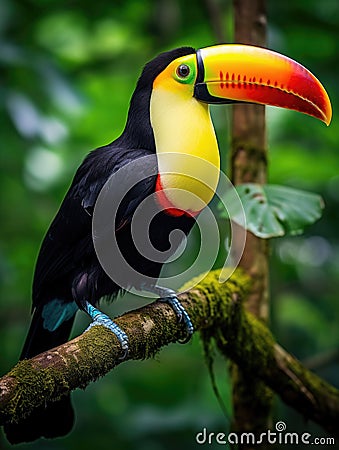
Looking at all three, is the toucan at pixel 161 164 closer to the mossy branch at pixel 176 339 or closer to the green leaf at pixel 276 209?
the mossy branch at pixel 176 339

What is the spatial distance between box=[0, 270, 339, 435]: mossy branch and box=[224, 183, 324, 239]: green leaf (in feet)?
0.87

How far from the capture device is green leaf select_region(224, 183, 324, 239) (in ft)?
8.43

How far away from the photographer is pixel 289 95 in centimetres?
242

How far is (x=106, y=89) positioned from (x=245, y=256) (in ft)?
6.69

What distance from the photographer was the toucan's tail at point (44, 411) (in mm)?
2271

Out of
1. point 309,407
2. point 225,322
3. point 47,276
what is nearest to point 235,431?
point 309,407

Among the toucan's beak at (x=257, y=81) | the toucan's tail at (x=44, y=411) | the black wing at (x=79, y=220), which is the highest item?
the toucan's beak at (x=257, y=81)

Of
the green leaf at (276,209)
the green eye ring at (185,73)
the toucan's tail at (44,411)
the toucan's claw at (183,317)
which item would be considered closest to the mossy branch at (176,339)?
the toucan's claw at (183,317)

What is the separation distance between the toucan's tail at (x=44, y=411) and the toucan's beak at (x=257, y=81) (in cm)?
105

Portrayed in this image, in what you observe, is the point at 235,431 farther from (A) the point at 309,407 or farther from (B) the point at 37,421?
(B) the point at 37,421

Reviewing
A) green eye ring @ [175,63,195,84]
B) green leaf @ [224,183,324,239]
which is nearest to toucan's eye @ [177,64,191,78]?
green eye ring @ [175,63,195,84]

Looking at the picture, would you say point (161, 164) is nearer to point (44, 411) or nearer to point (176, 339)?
point (176, 339)

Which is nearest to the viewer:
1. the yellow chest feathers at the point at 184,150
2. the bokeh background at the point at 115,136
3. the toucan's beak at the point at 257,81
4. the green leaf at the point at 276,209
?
the yellow chest feathers at the point at 184,150

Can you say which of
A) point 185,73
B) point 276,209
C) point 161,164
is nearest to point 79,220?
point 161,164
